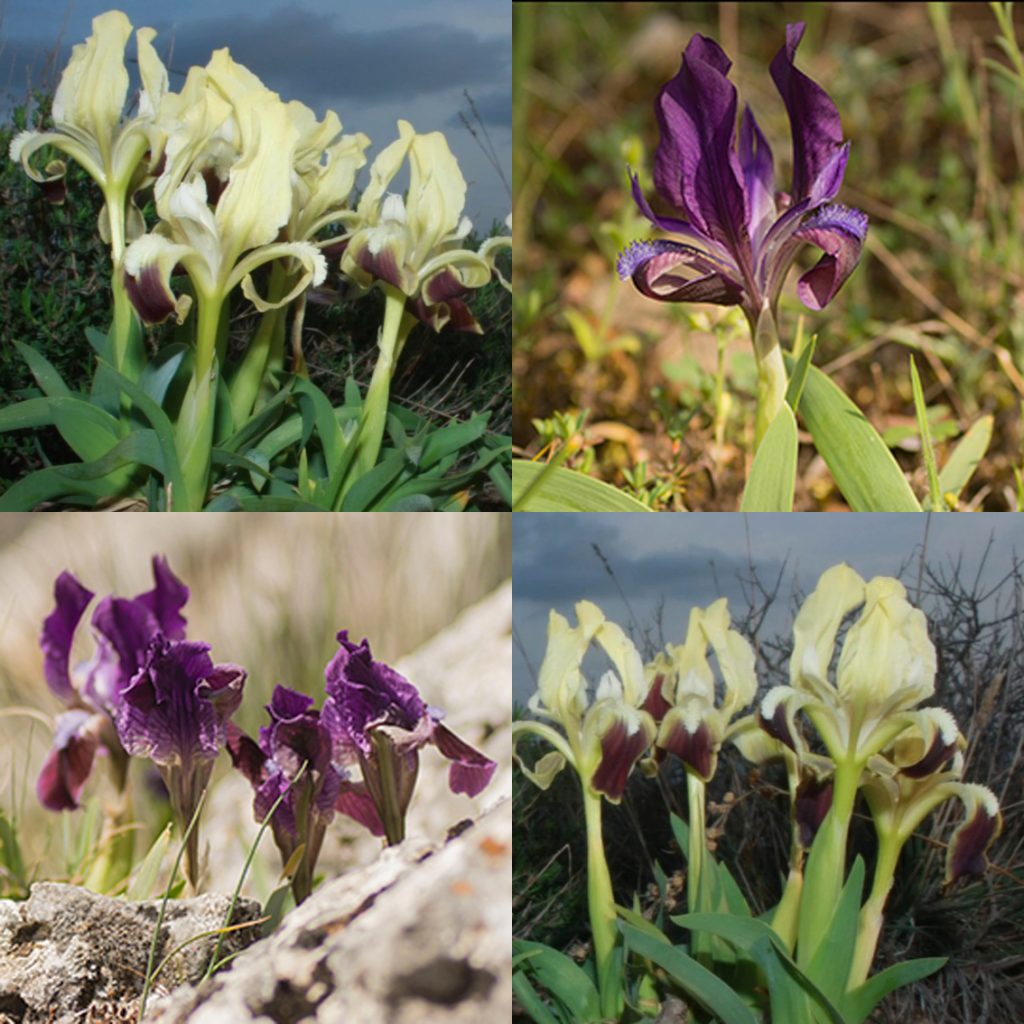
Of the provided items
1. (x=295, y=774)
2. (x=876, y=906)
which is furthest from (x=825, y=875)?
(x=295, y=774)

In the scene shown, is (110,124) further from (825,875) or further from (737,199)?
(825,875)

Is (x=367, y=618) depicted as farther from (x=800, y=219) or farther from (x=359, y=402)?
(x=800, y=219)

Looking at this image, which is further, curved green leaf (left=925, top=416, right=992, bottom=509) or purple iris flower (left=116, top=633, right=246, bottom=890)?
curved green leaf (left=925, top=416, right=992, bottom=509)

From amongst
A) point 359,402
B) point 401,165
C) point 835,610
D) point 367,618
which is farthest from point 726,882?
point 401,165

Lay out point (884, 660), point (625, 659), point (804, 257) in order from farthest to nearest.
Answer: point (804, 257)
point (625, 659)
point (884, 660)

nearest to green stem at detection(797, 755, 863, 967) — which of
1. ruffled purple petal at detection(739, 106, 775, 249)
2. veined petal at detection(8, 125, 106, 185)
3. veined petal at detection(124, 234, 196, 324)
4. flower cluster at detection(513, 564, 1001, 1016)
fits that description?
flower cluster at detection(513, 564, 1001, 1016)

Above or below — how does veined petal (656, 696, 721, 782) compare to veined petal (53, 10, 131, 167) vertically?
below

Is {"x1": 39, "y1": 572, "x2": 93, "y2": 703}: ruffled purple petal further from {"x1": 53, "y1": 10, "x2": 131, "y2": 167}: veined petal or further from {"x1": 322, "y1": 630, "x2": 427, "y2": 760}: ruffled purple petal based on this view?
{"x1": 53, "y1": 10, "x2": 131, "y2": 167}: veined petal
